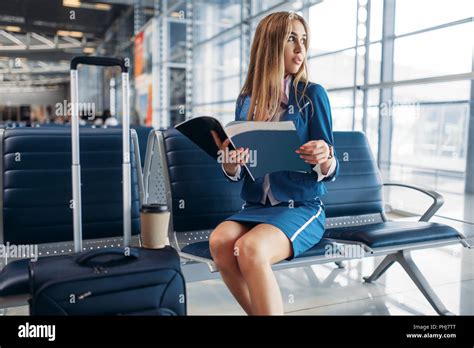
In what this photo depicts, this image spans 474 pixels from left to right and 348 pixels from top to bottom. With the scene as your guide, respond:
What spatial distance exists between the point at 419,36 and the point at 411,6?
378 mm

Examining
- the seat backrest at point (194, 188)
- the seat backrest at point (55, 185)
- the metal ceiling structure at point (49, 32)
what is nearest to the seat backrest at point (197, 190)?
the seat backrest at point (194, 188)

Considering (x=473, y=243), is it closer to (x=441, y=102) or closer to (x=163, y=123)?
(x=441, y=102)

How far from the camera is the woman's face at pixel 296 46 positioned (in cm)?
177

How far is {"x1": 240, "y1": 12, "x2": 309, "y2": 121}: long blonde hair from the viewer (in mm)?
1763

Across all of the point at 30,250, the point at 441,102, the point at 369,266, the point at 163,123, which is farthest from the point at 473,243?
the point at 163,123

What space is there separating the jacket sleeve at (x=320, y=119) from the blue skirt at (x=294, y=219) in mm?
140

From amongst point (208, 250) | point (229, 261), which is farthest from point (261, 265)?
point (208, 250)

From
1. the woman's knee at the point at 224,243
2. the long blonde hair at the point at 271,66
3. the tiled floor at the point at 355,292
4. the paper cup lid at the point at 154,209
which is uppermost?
the long blonde hair at the point at 271,66

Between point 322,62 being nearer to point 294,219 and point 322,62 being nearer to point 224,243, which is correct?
point 294,219

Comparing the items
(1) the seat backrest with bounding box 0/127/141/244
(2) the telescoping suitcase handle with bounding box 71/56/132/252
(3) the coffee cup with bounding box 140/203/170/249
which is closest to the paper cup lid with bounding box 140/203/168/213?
(3) the coffee cup with bounding box 140/203/170/249

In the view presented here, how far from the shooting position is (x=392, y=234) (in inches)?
78.6

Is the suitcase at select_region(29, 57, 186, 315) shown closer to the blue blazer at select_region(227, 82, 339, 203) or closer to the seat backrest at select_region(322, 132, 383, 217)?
the blue blazer at select_region(227, 82, 339, 203)

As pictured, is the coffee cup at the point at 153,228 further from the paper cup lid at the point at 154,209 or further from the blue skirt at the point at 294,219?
the blue skirt at the point at 294,219

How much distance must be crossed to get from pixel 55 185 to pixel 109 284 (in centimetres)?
76
